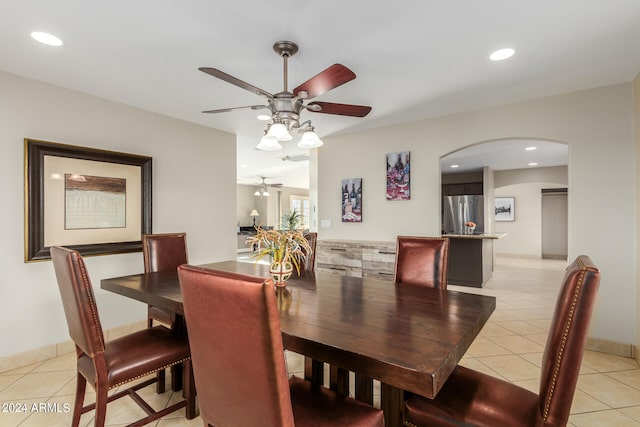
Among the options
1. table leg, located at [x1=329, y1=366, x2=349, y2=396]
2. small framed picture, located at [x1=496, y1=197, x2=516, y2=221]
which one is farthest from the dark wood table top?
small framed picture, located at [x1=496, y1=197, x2=516, y2=221]

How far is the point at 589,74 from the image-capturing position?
107 inches

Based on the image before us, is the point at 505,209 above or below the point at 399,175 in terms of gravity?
below

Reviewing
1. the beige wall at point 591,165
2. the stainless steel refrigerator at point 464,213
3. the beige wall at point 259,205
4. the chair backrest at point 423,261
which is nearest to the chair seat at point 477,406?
the chair backrest at point 423,261

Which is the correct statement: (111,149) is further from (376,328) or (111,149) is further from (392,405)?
(392,405)

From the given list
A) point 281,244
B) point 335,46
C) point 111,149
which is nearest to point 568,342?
point 281,244

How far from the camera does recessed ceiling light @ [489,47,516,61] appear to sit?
2320mm

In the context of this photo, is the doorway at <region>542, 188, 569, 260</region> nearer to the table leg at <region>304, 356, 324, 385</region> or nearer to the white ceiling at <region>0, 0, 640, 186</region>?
the white ceiling at <region>0, 0, 640, 186</region>

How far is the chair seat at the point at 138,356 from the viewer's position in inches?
64.4

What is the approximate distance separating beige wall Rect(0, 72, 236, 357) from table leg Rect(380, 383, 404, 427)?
308 cm

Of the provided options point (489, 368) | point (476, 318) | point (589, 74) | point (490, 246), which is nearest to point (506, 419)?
point (476, 318)

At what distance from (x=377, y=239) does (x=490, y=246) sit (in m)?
3.06

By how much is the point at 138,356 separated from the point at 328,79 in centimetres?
189

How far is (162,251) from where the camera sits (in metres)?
2.82

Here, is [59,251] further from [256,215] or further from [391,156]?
[256,215]
